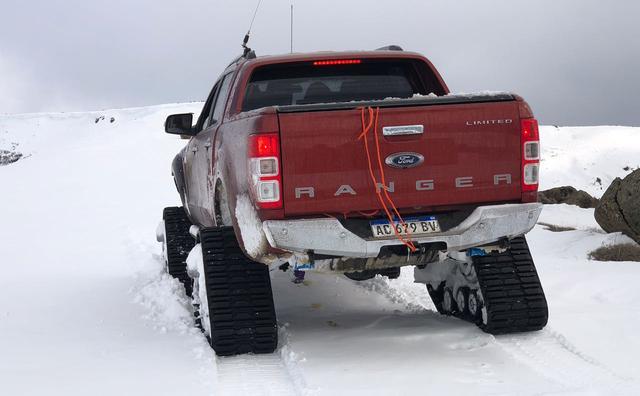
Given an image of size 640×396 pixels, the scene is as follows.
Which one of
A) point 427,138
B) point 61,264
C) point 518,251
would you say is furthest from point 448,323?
point 61,264

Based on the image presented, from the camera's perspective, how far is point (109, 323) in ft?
21.6

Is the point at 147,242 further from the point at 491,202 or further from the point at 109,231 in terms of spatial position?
the point at 491,202

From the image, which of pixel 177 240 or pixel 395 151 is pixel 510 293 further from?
pixel 177 240

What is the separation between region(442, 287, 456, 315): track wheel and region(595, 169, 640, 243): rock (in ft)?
19.9

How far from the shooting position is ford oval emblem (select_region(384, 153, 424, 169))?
4.80 m

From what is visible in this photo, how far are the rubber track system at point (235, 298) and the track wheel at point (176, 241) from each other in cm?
304

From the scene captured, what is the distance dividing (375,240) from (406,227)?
208 mm

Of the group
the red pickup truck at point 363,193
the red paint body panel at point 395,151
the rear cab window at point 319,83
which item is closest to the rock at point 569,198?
the rear cab window at point 319,83

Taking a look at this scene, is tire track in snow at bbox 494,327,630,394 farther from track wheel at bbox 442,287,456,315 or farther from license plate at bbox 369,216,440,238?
license plate at bbox 369,216,440,238

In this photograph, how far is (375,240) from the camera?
483 centimetres

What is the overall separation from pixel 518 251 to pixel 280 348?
1.92 meters

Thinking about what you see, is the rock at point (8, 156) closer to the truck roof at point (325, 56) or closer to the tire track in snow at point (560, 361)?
the truck roof at point (325, 56)

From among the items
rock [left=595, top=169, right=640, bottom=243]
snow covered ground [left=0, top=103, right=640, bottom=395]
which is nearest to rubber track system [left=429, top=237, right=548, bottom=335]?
snow covered ground [left=0, top=103, right=640, bottom=395]

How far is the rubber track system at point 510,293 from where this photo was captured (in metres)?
5.66
